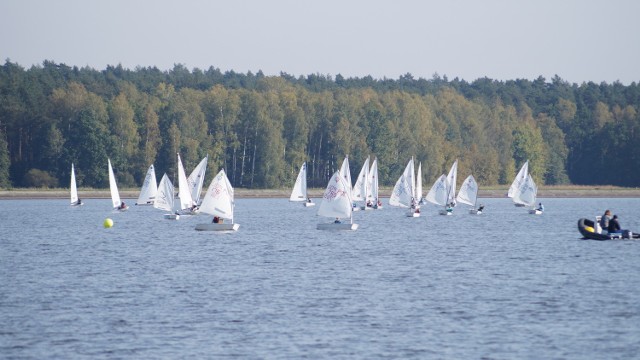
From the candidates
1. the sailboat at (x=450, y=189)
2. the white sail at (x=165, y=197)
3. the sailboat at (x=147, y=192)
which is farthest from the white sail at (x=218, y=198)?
the sailboat at (x=450, y=189)

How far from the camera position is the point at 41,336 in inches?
1199

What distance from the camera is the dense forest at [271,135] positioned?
13888 centimetres

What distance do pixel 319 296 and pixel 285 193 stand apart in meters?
106

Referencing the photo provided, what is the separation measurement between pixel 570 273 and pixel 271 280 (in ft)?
41.0

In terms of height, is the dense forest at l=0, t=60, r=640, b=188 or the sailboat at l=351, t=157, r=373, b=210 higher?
the dense forest at l=0, t=60, r=640, b=188

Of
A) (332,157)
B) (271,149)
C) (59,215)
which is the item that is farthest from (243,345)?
(332,157)

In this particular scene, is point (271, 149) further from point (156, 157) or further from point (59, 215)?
point (59, 215)

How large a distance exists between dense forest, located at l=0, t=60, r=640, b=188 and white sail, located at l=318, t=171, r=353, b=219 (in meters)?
74.3

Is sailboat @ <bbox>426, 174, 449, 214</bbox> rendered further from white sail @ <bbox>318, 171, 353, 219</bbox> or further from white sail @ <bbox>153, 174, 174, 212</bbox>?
white sail @ <bbox>318, 171, 353, 219</bbox>

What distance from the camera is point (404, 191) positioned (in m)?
95.6

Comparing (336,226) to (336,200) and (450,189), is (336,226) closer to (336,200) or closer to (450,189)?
(336,200)

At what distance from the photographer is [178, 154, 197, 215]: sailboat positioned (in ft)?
268

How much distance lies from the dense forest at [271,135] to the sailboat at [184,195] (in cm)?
5225

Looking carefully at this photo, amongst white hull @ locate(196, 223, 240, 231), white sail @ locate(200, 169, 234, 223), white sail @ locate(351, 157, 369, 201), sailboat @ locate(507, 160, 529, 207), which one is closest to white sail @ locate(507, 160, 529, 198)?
sailboat @ locate(507, 160, 529, 207)
